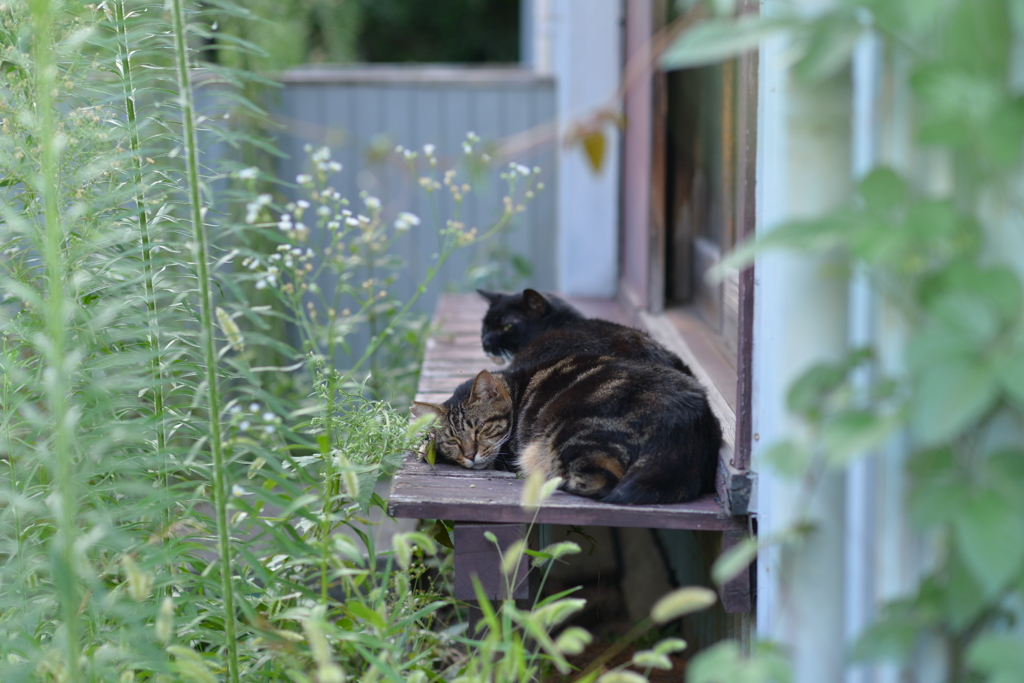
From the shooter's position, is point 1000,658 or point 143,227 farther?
point 143,227

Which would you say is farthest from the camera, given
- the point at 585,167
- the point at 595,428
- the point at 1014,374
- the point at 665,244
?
the point at 585,167

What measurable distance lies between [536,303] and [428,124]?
2771 mm

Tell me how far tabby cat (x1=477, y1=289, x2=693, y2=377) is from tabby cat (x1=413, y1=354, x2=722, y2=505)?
0.17 m

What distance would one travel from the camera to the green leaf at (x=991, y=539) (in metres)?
0.87

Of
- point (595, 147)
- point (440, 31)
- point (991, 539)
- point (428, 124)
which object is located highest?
point (440, 31)

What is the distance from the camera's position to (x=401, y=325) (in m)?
4.43

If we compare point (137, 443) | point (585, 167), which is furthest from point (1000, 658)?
point (585, 167)

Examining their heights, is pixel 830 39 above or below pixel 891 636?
above

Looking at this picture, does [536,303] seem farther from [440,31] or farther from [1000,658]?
[440,31]

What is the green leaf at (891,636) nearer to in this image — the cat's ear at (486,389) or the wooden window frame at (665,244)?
the wooden window frame at (665,244)

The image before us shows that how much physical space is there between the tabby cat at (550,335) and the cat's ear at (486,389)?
0.24 m

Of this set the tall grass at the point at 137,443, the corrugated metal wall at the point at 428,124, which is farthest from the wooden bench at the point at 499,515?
the corrugated metal wall at the point at 428,124

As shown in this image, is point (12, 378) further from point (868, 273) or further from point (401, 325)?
point (401, 325)

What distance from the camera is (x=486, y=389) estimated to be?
7.78ft
